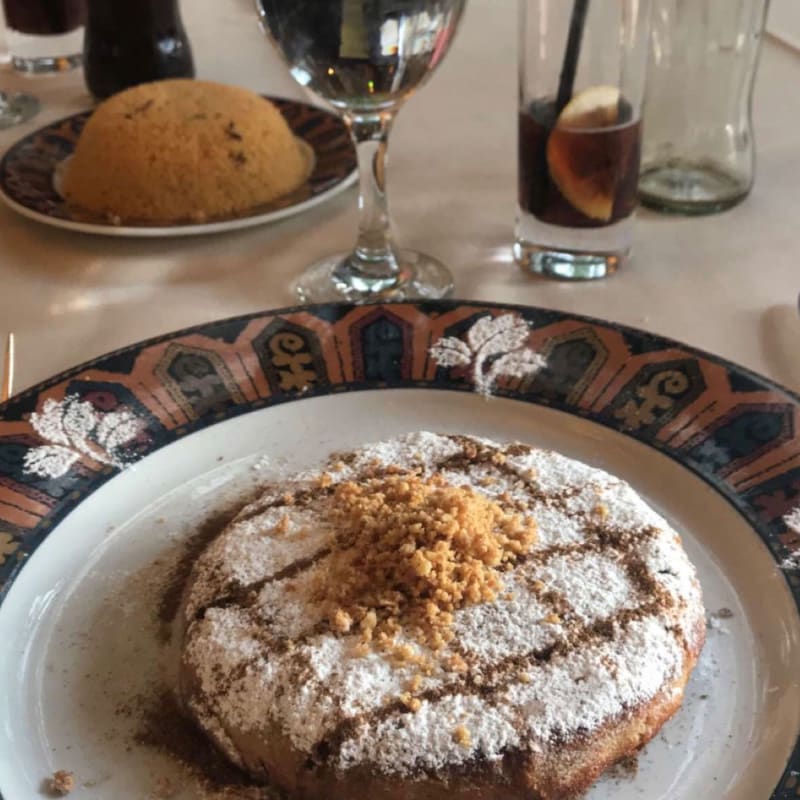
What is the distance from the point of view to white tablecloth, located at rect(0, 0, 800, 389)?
114 cm

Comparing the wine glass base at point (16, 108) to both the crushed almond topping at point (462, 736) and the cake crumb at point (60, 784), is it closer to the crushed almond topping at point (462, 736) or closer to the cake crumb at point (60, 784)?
the cake crumb at point (60, 784)

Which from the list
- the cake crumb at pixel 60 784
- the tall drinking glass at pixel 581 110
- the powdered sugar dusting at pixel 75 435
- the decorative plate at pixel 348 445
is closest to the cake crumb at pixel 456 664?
the decorative plate at pixel 348 445

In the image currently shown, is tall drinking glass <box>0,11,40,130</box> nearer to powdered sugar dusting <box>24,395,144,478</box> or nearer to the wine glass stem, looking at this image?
the wine glass stem

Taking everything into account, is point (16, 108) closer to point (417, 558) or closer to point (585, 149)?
point (585, 149)

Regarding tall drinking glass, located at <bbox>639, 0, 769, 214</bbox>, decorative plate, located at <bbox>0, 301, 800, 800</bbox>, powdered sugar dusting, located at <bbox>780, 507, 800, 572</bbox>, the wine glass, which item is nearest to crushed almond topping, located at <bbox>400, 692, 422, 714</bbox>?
decorative plate, located at <bbox>0, 301, 800, 800</bbox>

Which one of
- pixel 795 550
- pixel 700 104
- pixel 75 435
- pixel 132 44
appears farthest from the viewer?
pixel 132 44

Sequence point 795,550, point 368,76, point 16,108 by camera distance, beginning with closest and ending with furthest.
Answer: point 795,550
point 368,76
point 16,108

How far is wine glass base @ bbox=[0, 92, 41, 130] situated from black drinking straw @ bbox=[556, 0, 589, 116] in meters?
1.03

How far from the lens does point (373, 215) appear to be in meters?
1.20

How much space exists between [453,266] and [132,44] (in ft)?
2.42

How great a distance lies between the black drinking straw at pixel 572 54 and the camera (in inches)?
41.9

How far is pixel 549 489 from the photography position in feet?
2.75

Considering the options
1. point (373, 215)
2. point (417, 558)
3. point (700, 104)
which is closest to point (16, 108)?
point (373, 215)

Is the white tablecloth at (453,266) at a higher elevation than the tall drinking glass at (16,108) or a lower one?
higher
